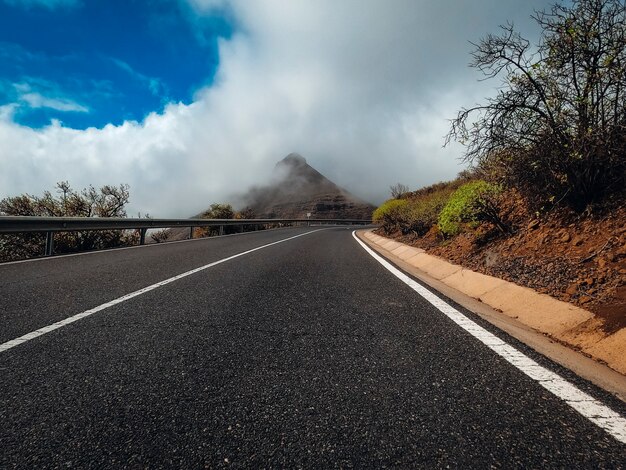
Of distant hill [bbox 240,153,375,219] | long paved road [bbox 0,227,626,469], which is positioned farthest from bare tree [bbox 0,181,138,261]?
distant hill [bbox 240,153,375,219]

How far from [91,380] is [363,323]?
2286mm

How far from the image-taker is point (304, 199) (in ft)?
402

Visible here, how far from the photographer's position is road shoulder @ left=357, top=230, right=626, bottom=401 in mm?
2488

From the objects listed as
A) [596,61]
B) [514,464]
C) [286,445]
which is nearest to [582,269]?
[596,61]

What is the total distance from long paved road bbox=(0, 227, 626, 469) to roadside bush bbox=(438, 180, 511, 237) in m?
3.69

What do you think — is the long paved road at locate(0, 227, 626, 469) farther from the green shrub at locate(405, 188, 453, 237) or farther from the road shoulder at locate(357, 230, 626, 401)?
the green shrub at locate(405, 188, 453, 237)

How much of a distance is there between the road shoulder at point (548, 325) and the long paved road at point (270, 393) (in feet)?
0.72

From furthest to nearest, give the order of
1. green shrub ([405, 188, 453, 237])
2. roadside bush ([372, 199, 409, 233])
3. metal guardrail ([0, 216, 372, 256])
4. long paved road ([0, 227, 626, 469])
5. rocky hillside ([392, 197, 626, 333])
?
roadside bush ([372, 199, 409, 233]) → green shrub ([405, 188, 453, 237]) → metal guardrail ([0, 216, 372, 256]) → rocky hillside ([392, 197, 626, 333]) → long paved road ([0, 227, 626, 469])

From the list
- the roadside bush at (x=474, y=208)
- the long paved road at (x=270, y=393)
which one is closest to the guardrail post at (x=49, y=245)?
the long paved road at (x=270, y=393)

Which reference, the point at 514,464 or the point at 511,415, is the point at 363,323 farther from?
the point at 514,464

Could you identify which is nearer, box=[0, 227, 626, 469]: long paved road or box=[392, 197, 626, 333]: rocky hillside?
box=[0, 227, 626, 469]: long paved road

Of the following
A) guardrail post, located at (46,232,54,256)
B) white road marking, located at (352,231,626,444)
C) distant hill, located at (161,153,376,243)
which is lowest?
white road marking, located at (352,231,626,444)

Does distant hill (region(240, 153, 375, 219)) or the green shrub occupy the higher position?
distant hill (region(240, 153, 375, 219))

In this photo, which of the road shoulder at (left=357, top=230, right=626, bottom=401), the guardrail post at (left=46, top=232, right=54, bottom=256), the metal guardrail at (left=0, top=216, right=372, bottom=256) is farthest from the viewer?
the guardrail post at (left=46, top=232, right=54, bottom=256)
